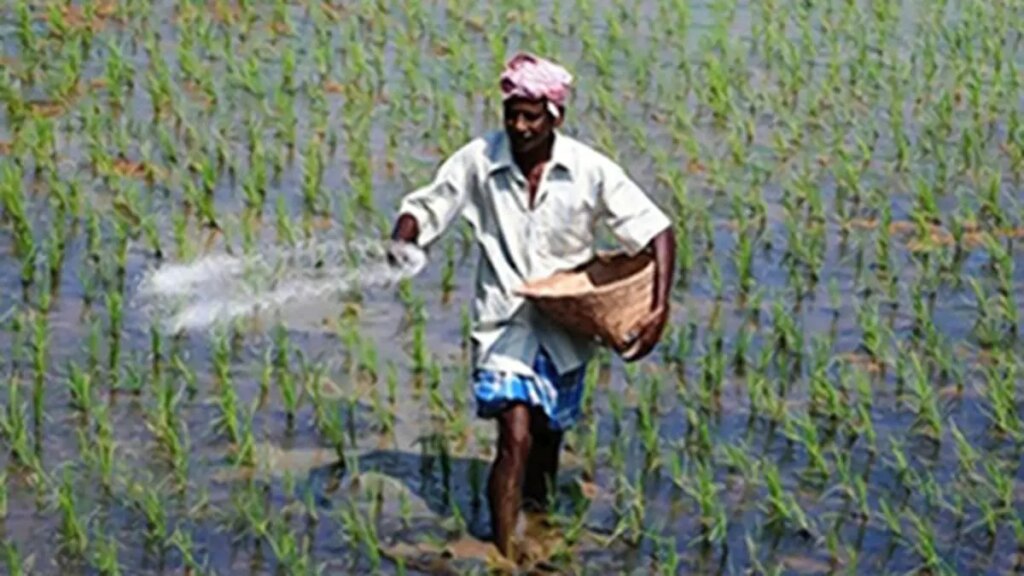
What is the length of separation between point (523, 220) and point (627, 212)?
21 centimetres

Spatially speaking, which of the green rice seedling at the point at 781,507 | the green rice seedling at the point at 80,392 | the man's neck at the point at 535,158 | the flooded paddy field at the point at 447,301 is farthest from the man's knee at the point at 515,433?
the green rice seedling at the point at 80,392

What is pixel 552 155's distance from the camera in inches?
181

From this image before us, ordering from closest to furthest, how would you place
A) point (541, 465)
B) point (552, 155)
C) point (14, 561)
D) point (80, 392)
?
point (14, 561), point (552, 155), point (541, 465), point (80, 392)

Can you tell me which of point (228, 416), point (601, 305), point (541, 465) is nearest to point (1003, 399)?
point (541, 465)

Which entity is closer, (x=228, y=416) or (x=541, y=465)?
(x=541, y=465)

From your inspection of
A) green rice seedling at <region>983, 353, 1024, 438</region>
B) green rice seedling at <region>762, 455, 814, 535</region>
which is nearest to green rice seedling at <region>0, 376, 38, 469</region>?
Answer: green rice seedling at <region>762, 455, 814, 535</region>

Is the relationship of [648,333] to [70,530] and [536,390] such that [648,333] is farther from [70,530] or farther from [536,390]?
[70,530]

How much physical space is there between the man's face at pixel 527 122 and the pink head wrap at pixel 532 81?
0.02 metres

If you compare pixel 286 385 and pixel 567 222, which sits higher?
pixel 567 222

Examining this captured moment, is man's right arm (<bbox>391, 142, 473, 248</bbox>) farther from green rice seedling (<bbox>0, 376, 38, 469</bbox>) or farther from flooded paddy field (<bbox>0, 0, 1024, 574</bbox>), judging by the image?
green rice seedling (<bbox>0, 376, 38, 469</bbox>)

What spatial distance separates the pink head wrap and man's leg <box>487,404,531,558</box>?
2.03 ft

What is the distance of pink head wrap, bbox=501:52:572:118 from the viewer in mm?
4445

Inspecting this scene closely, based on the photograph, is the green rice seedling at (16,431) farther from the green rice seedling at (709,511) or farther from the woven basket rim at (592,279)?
the green rice seedling at (709,511)

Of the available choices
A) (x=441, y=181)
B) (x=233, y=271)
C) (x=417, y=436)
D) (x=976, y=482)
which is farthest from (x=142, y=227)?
(x=976, y=482)
